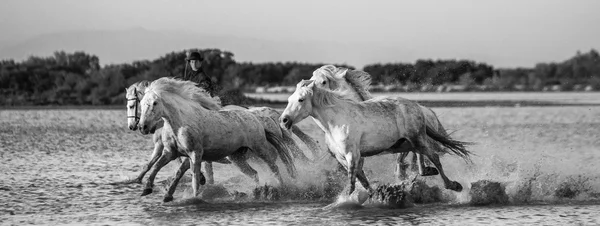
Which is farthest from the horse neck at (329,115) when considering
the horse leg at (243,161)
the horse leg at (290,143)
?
the horse leg at (290,143)

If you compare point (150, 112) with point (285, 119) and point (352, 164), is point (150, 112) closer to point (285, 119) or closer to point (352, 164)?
point (285, 119)

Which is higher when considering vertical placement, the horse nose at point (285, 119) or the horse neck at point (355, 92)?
the horse neck at point (355, 92)

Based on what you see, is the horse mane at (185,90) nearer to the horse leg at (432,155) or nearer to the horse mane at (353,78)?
the horse mane at (353,78)

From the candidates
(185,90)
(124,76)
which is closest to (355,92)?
(185,90)

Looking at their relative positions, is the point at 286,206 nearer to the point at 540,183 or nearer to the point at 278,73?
the point at 540,183

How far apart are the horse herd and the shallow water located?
0.46 m

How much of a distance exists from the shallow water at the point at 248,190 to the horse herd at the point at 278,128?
46cm

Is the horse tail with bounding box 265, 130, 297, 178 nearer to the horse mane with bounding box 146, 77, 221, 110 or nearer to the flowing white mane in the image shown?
the horse mane with bounding box 146, 77, 221, 110

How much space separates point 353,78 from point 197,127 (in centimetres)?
253

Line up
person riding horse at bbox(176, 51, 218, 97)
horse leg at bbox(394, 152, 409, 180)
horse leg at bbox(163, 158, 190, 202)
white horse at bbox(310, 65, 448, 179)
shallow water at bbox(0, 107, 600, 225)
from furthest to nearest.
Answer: person riding horse at bbox(176, 51, 218, 97) < horse leg at bbox(394, 152, 409, 180) < white horse at bbox(310, 65, 448, 179) < horse leg at bbox(163, 158, 190, 202) < shallow water at bbox(0, 107, 600, 225)

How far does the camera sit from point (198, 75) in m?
15.2

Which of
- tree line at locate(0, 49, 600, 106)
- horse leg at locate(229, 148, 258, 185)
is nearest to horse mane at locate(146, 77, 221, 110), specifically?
horse leg at locate(229, 148, 258, 185)

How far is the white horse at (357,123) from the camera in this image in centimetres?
1258

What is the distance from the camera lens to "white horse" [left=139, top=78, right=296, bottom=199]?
42.3ft
